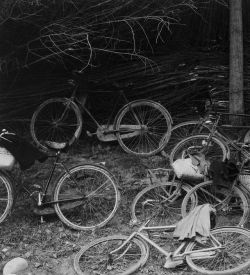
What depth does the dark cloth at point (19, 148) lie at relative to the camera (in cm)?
738

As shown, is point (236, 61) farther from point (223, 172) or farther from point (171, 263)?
point (171, 263)

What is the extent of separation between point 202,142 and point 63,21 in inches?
127

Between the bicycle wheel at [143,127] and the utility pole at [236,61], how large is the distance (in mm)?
1422

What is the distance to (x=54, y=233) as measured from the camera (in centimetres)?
710

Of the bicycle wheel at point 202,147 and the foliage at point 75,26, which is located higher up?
the foliage at point 75,26

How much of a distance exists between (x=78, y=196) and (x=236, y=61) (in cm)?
425

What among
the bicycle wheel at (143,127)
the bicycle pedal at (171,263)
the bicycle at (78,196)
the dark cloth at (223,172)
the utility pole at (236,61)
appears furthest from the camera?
the utility pole at (236,61)

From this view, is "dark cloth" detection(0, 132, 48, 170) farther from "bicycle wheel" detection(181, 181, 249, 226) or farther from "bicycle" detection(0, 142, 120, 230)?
"bicycle wheel" detection(181, 181, 249, 226)

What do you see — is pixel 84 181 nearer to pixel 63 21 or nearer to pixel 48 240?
pixel 48 240

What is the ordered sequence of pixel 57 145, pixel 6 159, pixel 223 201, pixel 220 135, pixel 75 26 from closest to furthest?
pixel 223 201
pixel 6 159
pixel 57 145
pixel 220 135
pixel 75 26

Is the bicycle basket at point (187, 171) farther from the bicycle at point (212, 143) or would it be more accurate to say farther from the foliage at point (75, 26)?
the foliage at point (75, 26)

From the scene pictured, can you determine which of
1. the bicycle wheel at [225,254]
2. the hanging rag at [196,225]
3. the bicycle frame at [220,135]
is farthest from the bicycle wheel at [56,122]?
the bicycle wheel at [225,254]

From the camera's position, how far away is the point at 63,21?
27.8ft

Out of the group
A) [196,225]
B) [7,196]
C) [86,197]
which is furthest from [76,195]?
[196,225]
